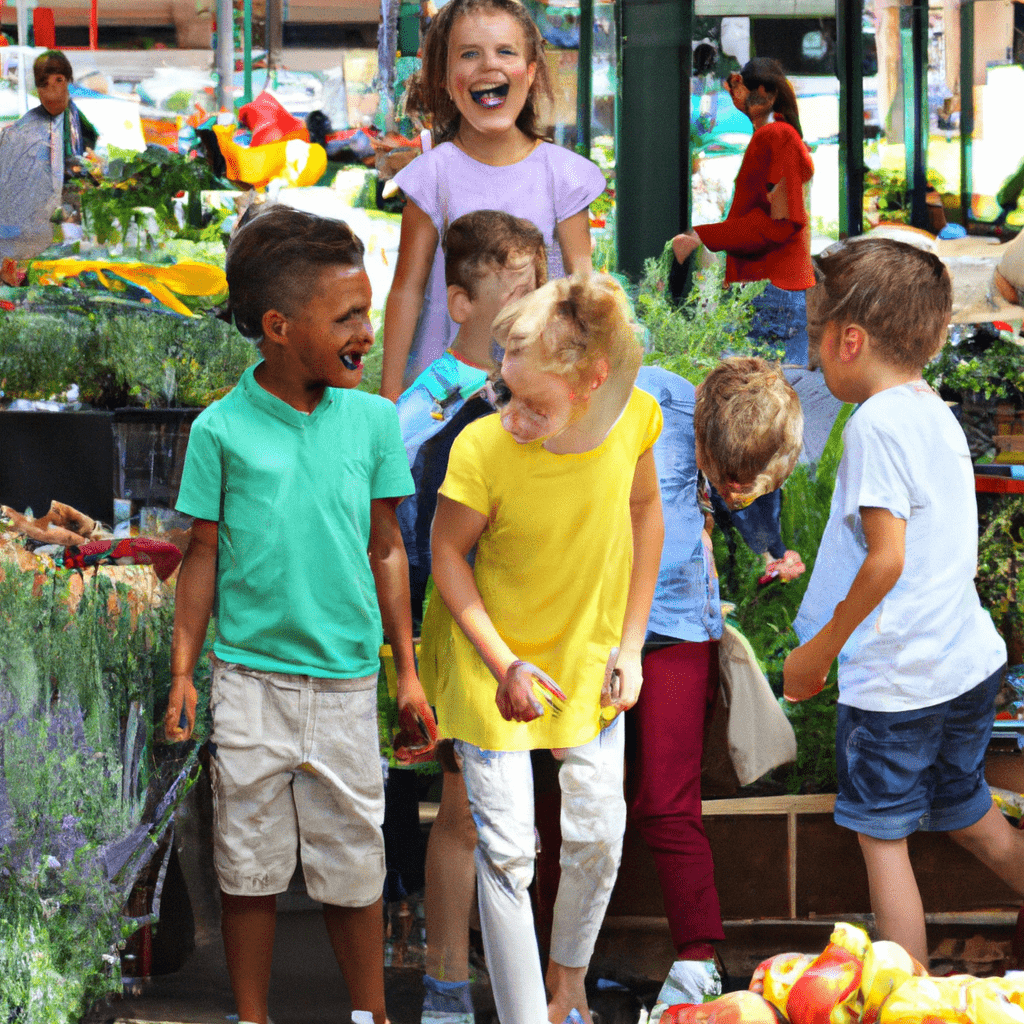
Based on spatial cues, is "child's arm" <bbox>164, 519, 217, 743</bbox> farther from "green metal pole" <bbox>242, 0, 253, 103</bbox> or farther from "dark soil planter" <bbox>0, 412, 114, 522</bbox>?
"green metal pole" <bbox>242, 0, 253, 103</bbox>

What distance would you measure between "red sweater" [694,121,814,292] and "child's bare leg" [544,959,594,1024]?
1600 millimetres

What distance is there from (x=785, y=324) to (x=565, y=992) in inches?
Answer: 62.1

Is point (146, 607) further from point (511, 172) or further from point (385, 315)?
point (511, 172)

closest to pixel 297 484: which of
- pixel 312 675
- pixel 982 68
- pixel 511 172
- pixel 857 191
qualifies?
pixel 312 675

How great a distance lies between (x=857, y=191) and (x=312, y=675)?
1.76 meters

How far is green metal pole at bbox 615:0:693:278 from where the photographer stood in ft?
10.2

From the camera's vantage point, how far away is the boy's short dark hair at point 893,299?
2.64m

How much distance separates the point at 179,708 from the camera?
2.42 m

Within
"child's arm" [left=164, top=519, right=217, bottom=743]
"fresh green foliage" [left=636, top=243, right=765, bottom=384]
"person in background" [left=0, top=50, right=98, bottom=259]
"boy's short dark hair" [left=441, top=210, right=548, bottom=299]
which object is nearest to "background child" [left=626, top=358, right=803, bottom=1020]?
"fresh green foliage" [left=636, top=243, right=765, bottom=384]

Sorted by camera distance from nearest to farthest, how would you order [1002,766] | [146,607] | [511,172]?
1. [146,607]
2. [511,172]
3. [1002,766]

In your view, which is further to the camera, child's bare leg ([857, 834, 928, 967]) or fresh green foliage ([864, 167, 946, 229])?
fresh green foliage ([864, 167, 946, 229])

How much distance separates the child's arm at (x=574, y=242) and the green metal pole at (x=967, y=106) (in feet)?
3.20

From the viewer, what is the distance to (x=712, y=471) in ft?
9.30

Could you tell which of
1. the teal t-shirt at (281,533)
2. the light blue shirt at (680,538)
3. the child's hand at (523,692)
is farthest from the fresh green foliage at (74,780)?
the light blue shirt at (680,538)
